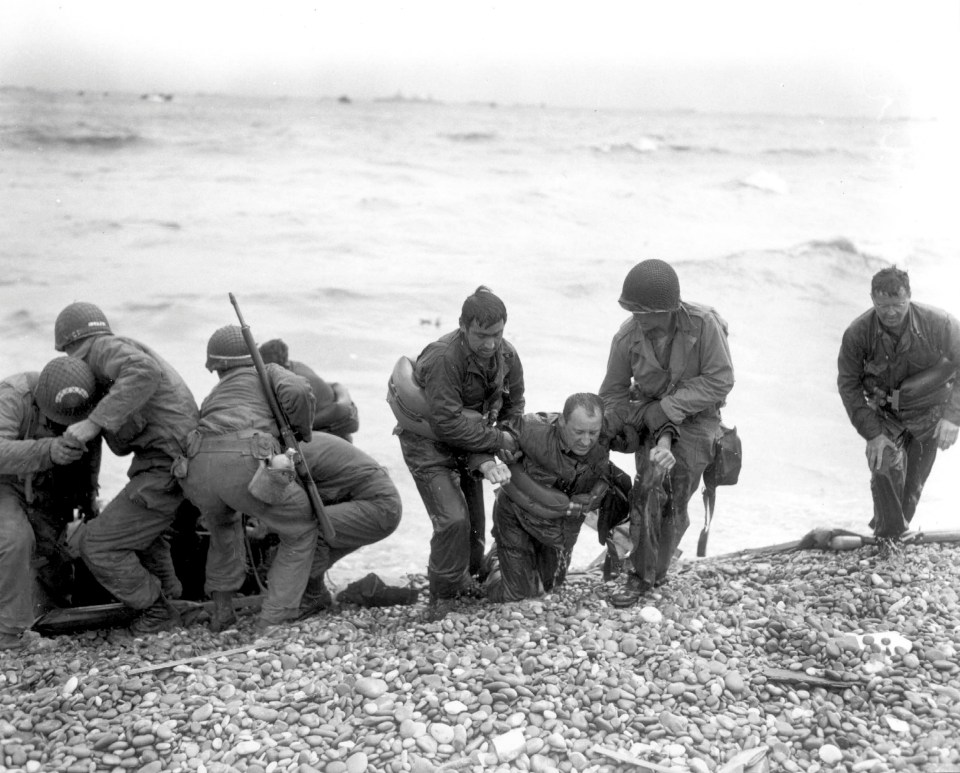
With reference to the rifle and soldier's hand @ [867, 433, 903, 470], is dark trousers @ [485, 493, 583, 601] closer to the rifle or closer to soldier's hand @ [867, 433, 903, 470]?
the rifle

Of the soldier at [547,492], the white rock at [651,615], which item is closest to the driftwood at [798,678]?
the white rock at [651,615]

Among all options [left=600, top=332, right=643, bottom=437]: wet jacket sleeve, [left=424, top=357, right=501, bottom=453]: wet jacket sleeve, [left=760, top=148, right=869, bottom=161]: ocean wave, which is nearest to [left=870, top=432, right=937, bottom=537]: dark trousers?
[left=600, top=332, right=643, bottom=437]: wet jacket sleeve

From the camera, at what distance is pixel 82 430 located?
5.18 meters

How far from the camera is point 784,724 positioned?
4117mm

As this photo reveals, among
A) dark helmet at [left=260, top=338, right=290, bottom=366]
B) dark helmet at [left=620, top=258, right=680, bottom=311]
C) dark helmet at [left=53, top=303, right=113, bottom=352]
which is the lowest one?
dark helmet at [left=260, top=338, right=290, bottom=366]

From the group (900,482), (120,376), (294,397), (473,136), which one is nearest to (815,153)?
(473,136)

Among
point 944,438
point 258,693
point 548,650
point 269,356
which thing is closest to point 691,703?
point 548,650

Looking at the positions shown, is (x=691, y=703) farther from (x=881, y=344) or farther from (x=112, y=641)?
(x=112, y=641)

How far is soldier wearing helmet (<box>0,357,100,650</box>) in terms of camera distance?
520 cm

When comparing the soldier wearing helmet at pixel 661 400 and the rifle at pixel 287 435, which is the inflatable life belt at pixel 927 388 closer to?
the soldier wearing helmet at pixel 661 400

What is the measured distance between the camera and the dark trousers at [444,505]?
5484 millimetres

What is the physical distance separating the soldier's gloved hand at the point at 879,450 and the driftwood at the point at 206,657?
10.9 feet

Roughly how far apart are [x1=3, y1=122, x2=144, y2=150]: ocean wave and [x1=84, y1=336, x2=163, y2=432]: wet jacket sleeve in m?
13.4

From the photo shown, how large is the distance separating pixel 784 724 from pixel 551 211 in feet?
59.7
